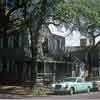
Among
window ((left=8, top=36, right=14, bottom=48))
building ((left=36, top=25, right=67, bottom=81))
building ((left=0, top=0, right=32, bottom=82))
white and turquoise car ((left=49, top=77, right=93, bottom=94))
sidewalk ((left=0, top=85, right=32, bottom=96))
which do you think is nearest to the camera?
sidewalk ((left=0, top=85, right=32, bottom=96))

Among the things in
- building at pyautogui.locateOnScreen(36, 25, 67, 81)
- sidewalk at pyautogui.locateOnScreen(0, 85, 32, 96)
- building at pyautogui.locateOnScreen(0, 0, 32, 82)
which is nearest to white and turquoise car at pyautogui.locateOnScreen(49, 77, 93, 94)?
sidewalk at pyautogui.locateOnScreen(0, 85, 32, 96)

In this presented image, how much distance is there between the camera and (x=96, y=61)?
62.7 meters

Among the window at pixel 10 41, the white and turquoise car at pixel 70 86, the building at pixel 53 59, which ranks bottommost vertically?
the white and turquoise car at pixel 70 86

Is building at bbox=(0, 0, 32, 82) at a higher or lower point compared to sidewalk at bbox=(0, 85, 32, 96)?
higher

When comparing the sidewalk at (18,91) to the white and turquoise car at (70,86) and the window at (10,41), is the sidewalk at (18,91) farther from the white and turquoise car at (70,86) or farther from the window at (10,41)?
the window at (10,41)

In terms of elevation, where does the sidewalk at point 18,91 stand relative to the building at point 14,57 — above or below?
below

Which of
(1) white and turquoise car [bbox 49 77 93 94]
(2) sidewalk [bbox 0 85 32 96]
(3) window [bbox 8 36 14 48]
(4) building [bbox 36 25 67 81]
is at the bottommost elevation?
(2) sidewalk [bbox 0 85 32 96]

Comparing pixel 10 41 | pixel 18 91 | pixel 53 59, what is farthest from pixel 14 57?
pixel 18 91

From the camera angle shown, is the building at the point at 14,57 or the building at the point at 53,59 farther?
the building at the point at 53,59

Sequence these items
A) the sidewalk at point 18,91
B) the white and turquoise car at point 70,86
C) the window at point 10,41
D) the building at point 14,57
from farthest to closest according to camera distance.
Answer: the window at point 10,41, the building at point 14,57, the white and turquoise car at point 70,86, the sidewalk at point 18,91

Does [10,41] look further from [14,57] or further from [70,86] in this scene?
[70,86]

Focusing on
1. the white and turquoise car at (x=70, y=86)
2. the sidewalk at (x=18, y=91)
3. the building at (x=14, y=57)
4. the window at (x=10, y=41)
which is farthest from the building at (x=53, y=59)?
the white and turquoise car at (x=70, y=86)

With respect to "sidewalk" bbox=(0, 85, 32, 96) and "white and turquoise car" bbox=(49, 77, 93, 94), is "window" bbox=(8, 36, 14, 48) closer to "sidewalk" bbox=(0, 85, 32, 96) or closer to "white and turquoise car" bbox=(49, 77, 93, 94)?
"sidewalk" bbox=(0, 85, 32, 96)

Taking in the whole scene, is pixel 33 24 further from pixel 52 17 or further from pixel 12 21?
pixel 12 21
